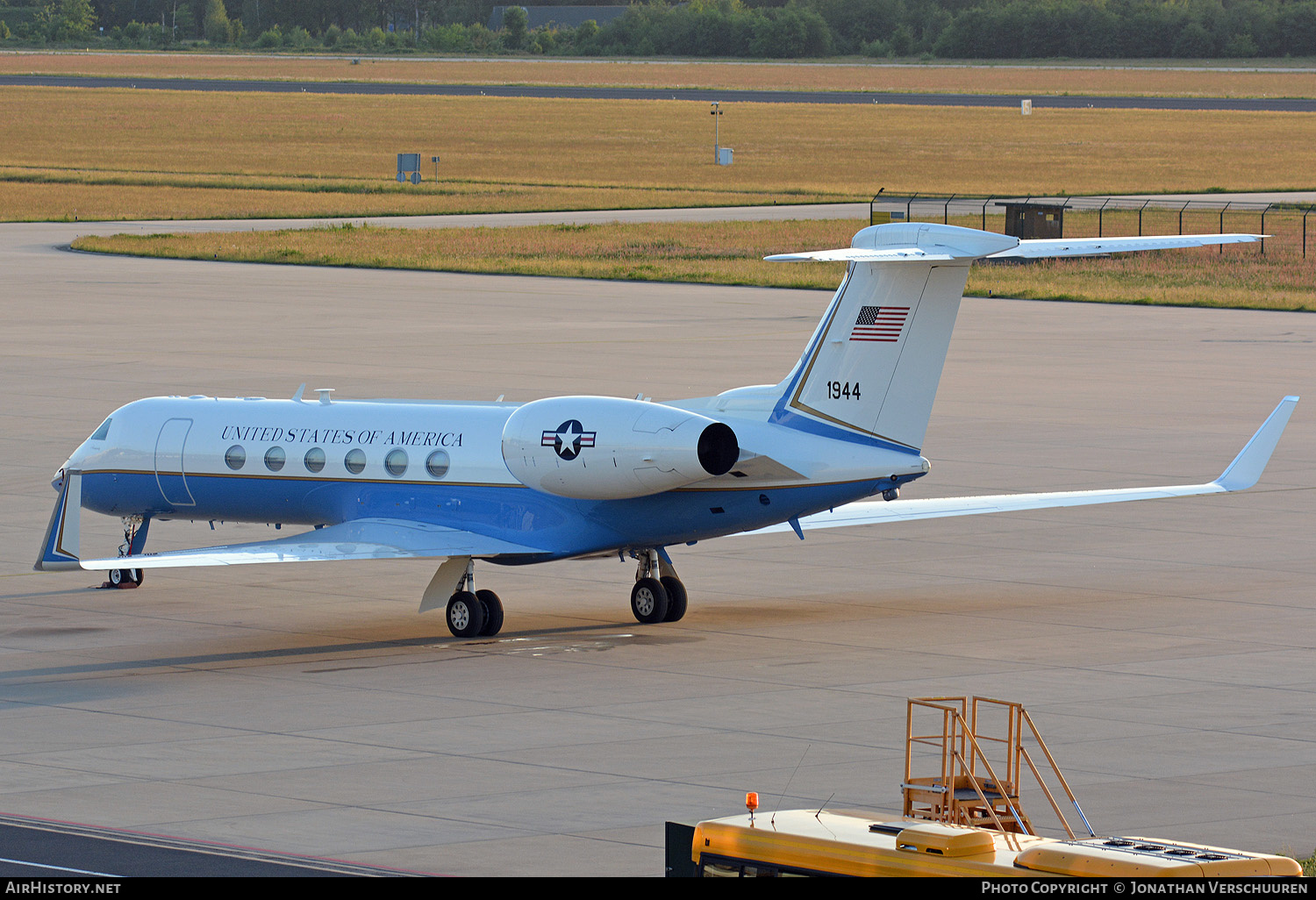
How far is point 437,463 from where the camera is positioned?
81.4ft

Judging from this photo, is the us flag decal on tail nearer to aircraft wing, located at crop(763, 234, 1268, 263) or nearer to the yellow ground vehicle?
aircraft wing, located at crop(763, 234, 1268, 263)

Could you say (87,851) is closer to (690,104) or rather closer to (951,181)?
(951,181)

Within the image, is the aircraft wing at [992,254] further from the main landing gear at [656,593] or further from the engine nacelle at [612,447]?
the main landing gear at [656,593]

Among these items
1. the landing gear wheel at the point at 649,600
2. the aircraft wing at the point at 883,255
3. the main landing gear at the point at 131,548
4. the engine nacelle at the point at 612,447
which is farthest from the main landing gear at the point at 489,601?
the main landing gear at the point at 131,548

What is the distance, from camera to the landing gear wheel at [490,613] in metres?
24.6

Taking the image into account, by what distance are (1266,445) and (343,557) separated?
10680 millimetres

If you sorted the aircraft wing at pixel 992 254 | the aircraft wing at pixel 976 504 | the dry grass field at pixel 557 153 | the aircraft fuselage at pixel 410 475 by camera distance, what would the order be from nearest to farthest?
1. the aircraft wing at pixel 992 254
2. the aircraft fuselage at pixel 410 475
3. the aircraft wing at pixel 976 504
4. the dry grass field at pixel 557 153

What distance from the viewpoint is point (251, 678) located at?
2258cm

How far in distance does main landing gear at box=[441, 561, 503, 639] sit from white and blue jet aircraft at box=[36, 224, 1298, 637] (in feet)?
0.08

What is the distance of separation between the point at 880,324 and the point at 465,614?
5.62 metres

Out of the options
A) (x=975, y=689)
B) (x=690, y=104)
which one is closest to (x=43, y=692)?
(x=975, y=689)

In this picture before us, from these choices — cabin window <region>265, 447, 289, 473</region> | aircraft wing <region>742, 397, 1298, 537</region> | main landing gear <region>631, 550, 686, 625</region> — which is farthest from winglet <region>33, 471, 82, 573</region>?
aircraft wing <region>742, 397, 1298, 537</region>

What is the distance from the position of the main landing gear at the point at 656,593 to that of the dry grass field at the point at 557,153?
76001 millimetres

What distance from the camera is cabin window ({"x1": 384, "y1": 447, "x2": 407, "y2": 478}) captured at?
25.0m
